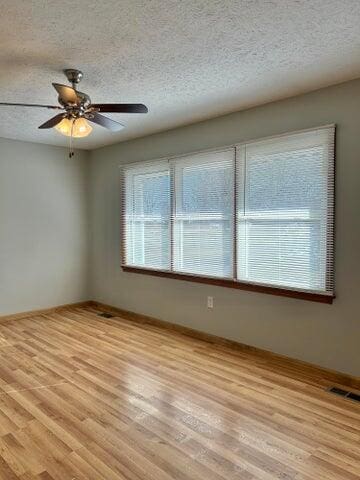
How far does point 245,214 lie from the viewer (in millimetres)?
3637

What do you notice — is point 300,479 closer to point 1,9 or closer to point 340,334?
point 340,334

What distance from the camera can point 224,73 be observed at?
273 centimetres

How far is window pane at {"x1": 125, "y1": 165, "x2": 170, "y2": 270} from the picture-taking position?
177 inches

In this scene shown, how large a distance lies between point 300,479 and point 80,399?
1620mm

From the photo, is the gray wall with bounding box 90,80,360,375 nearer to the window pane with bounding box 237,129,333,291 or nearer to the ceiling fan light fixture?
the window pane with bounding box 237,129,333,291

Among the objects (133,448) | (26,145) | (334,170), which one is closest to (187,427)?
(133,448)

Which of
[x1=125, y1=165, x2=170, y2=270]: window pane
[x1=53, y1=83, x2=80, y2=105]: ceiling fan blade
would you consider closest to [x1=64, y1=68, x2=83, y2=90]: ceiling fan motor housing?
[x1=53, y1=83, x2=80, y2=105]: ceiling fan blade

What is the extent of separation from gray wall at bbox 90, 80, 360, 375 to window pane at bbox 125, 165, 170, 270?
0.23m

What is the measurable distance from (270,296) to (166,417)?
157 centimetres

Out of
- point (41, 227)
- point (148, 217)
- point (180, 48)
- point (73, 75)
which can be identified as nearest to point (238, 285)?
point (148, 217)

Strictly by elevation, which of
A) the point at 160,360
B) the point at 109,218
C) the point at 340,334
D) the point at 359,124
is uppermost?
the point at 359,124

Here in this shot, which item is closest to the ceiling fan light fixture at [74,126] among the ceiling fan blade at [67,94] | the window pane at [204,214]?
the ceiling fan blade at [67,94]

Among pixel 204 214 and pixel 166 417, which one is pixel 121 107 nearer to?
pixel 204 214

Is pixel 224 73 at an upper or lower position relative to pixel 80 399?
upper
